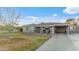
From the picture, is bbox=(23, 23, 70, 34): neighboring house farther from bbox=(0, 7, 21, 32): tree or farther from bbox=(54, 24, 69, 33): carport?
bbox=(0, 7, 21, 32): tree

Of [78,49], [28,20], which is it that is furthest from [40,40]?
[78,49]

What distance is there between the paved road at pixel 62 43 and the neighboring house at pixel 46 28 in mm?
89

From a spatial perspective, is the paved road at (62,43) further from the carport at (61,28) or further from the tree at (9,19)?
the tree at (9,19)

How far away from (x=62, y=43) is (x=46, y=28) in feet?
1.07

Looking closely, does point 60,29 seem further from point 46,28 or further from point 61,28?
point 46,28

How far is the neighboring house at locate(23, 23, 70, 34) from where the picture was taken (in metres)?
3.64

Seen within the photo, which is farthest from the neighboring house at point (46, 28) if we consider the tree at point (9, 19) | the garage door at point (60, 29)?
the tree at point (9, 19)

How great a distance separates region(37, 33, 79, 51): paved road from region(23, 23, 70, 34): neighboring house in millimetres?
89

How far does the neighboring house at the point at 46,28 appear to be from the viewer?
143 inches

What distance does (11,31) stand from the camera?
12.0 ft
